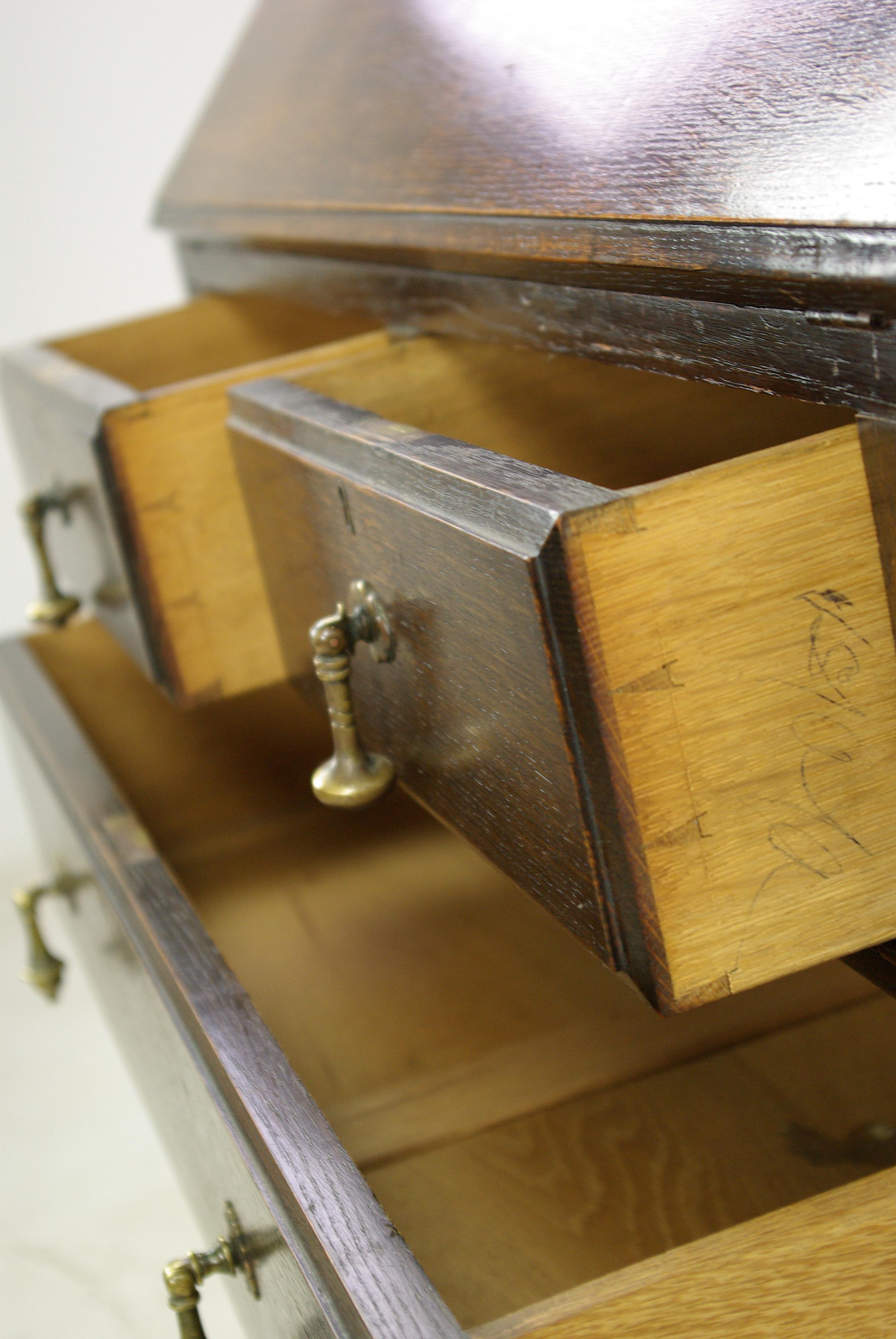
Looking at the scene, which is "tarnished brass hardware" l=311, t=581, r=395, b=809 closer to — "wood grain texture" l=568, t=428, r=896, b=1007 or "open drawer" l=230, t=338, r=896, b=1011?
"open drawer" l=230, t=338, r=896, b=1011

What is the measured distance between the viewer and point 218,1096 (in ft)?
2.00

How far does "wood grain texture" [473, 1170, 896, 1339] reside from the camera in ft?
1.41

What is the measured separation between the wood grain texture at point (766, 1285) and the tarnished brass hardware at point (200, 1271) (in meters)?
0.20

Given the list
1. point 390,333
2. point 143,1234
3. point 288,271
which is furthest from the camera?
point 143,1234

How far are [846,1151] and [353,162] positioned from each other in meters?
0.68

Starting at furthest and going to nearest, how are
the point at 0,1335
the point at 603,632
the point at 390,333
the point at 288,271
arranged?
the point at 0,1335 → the point at 288,271 → the point at 390,333 → the point at 603,632

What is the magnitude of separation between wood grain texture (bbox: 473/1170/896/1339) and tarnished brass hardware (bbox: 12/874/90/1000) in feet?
2.26

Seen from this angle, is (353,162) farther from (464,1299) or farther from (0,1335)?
(0,1335)

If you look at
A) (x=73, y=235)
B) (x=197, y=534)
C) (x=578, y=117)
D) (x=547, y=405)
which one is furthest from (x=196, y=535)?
(x=73, y=235)

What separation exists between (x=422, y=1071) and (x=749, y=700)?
547mm

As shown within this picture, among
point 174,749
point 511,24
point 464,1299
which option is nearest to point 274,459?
point 511,24

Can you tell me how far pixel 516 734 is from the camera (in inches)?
19.1

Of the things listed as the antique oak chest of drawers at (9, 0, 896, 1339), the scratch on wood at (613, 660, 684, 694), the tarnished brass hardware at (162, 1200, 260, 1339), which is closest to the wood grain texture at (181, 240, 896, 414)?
the antique oak chest of drawers at (9, 0, 896, 1339)

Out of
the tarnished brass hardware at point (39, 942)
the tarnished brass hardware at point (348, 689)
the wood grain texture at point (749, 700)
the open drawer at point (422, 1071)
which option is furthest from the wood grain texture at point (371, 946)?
the wood grain texture at point (749, 700)
